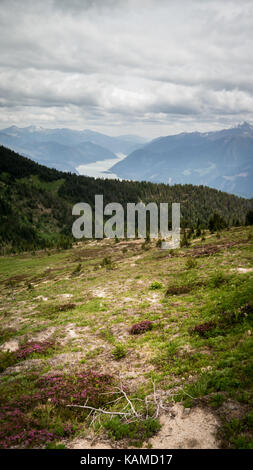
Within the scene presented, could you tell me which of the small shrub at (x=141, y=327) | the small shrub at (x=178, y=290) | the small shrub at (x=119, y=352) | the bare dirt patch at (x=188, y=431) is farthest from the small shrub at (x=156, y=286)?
the bare dirt patch at (x=188, y=431)

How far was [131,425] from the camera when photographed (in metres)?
8.57

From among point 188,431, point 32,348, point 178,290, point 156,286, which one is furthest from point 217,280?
point 32,348

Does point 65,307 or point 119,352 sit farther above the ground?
point 119,352

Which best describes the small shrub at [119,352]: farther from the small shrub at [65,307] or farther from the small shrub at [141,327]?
the small shrub at [65,307]

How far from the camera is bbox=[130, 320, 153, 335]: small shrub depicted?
53.7 feet

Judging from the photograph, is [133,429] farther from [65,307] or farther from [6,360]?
[65,307]

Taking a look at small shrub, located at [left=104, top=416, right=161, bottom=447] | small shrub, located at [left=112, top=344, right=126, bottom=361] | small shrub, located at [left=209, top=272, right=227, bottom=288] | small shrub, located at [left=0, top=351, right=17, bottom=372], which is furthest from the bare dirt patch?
small shrub, located at [left=209, top=272, right=227, bottom=288]

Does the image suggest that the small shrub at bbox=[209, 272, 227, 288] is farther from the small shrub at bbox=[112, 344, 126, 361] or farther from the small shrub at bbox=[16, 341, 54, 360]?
the small shrub at bbox=[16, 341, 54, 360]

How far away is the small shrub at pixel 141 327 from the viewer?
1636 centimetres

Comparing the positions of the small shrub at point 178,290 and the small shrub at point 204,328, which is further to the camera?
the small shrub at point 178,290

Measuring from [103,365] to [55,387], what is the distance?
2868mm

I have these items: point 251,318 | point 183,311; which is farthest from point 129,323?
point 251,318

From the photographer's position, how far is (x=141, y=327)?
16.6 metres

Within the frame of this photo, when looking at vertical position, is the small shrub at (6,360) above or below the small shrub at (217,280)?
below
